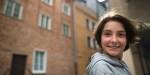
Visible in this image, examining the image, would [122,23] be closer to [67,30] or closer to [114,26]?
[114,26]

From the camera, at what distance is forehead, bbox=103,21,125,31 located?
963 mm

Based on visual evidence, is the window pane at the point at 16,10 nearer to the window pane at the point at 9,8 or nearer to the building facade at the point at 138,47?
the window pane at the point at 9,8

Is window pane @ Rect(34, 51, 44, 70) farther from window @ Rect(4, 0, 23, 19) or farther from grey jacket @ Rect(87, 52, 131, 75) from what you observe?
grey jacket @ Rect(87, 52, 131, 75)

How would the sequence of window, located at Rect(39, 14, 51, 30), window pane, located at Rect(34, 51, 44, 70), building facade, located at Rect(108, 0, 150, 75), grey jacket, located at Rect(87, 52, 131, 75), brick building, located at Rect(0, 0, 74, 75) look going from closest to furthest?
grey jacket, located at Rect(87, 52, 131, 75) < building facade, located at Rect(108, 0, 150, 75) < brick building, located at Rect(0, 0, 74, 75) < window pane, located at Rect(34, 51, 44, 70) < window, located at Rect(39, 14, 51, 30)

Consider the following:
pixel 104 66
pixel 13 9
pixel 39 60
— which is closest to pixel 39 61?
pixel 39 60

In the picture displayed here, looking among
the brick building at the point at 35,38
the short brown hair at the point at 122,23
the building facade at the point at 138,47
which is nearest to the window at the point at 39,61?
the brick building at the point at 35,38

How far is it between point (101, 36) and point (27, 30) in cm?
1133

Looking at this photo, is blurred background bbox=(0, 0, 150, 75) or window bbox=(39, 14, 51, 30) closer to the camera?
blurred background bbox=(0, 0, 150, 75)

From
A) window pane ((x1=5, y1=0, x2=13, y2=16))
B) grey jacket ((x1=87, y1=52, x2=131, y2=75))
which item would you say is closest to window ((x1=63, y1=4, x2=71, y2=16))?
window pane ((x1=5, y1=0, x2=13, y2=16))

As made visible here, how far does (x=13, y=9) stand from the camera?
11.3m

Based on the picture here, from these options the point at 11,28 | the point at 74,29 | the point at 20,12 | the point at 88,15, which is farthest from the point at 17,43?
the point at 88,15

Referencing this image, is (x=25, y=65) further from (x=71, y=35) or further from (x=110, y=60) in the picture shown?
(x=110, y=60)

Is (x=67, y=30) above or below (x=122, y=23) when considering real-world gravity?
above

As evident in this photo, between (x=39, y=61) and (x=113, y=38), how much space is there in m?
11.7
